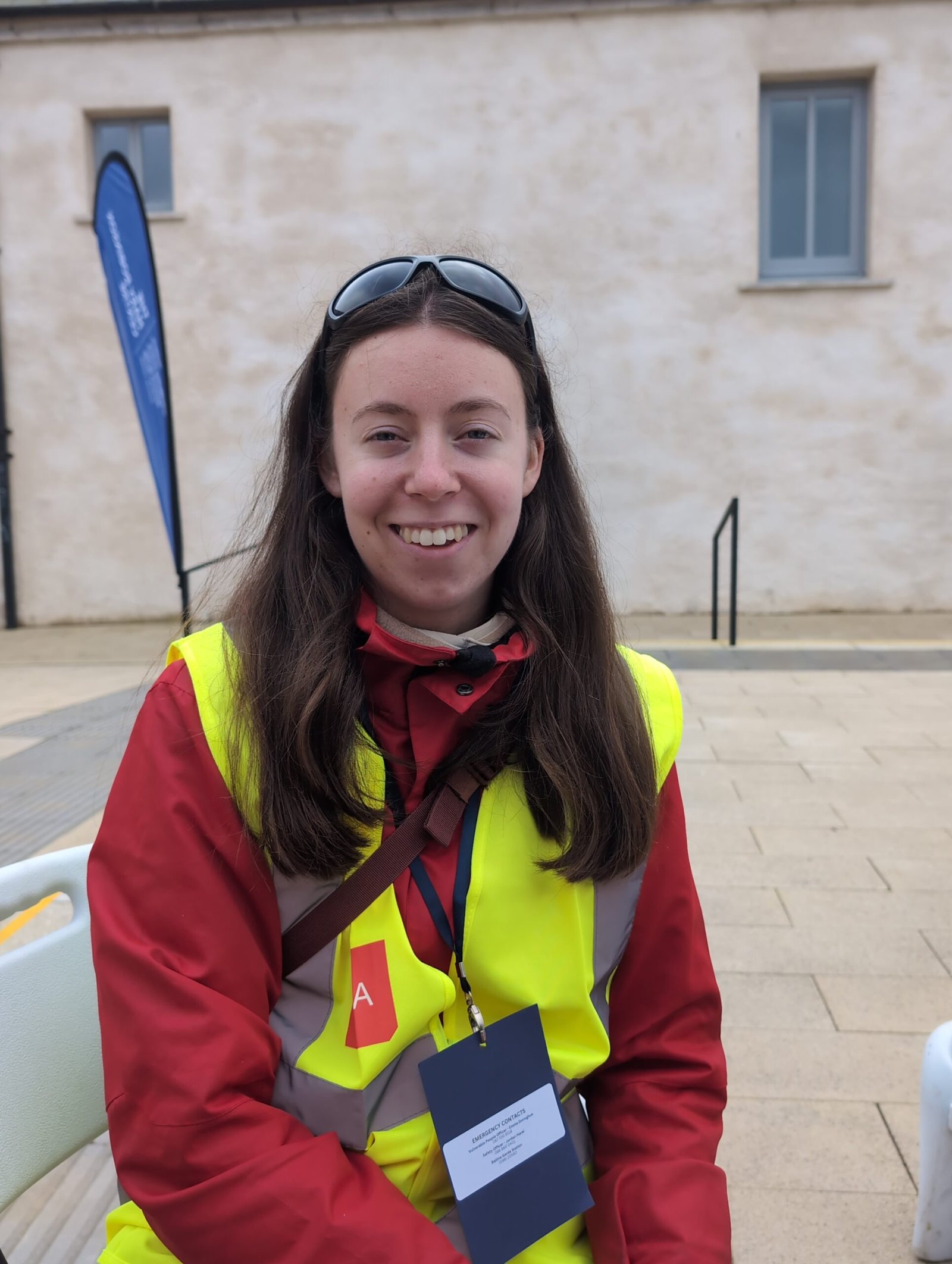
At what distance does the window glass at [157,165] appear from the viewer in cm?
1078

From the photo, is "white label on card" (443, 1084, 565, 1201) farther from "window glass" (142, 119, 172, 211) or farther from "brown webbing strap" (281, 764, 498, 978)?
"window glass" (142, 119, 172, 211)

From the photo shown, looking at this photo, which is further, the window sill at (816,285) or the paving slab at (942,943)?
the window sill at (816,285)

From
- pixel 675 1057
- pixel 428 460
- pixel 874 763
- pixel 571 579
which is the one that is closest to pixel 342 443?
pixel 428 460

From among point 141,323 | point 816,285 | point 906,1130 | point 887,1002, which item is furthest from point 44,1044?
point 816,285

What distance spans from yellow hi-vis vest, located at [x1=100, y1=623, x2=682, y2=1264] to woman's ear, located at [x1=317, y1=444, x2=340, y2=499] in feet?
0.83

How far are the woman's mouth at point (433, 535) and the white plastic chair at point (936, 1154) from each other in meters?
1.24

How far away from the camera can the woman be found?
1051mm

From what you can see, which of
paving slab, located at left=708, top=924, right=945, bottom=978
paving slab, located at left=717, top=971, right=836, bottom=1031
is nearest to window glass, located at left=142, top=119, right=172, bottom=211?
paving slab, located at left=708, top=924, right=945, bottom=978

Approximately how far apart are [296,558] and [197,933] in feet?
1.64

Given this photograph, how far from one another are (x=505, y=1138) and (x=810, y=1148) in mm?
1217

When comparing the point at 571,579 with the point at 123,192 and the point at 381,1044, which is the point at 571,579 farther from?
the point at 123,192

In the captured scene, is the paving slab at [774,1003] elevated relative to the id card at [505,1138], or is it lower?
lower

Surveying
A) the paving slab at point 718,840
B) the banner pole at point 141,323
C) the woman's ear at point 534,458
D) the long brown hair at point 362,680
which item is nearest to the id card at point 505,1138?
the long brown hair at point 362,680

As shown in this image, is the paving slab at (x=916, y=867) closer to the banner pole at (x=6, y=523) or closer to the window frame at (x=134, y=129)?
the window frame at (x=134, y=129)
